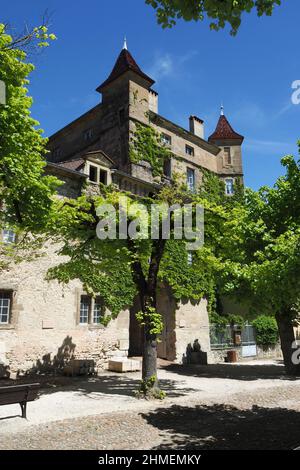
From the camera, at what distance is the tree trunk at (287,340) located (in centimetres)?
1479

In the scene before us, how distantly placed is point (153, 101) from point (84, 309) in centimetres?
1596

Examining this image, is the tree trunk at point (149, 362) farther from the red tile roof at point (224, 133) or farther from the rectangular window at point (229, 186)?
the red tile roof at point (224, 133)

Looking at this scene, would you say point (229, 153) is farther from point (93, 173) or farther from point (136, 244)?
point (136, 244)

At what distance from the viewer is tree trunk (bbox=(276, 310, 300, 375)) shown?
1479 centimetres

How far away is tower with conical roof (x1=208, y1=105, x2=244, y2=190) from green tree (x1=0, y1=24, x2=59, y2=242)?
21378 mm

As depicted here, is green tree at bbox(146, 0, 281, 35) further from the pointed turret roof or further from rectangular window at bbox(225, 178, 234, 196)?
rectangular window at bbox(225, 178, 234, 196)

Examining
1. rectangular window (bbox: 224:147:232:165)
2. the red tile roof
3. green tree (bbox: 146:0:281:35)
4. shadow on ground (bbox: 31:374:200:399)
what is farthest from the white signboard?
green tree (bbox: 146:0:281:35)

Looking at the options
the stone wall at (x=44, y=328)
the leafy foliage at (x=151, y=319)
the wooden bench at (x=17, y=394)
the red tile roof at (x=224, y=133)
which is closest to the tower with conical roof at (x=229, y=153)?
the red tile roof at (x=224, y=133)

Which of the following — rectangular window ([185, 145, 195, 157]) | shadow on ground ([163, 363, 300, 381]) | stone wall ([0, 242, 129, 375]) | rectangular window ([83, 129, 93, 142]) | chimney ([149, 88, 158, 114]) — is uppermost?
chimney ([149, 88, 158, 114])

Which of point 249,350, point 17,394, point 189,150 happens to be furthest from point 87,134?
point 17,394

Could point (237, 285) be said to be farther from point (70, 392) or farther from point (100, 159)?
point (100, 159)

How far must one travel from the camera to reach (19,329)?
46.9 feet

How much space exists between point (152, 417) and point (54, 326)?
330 inches
